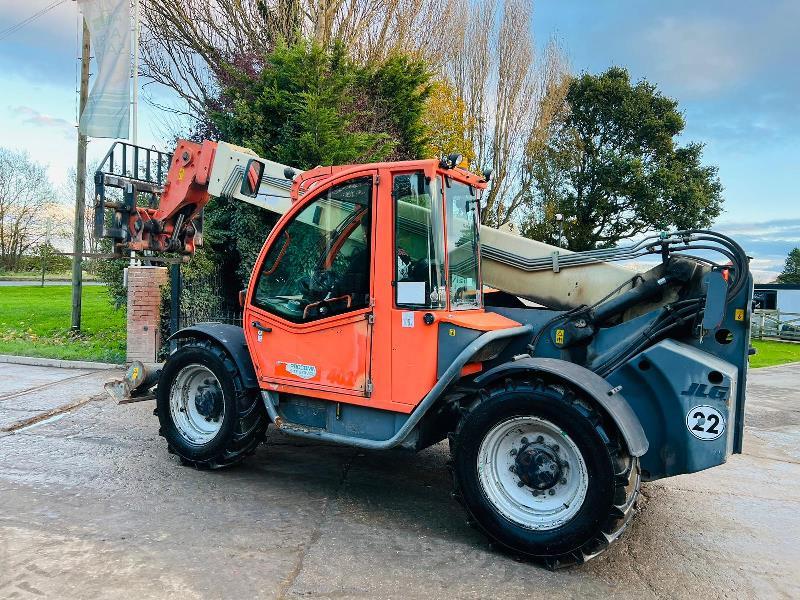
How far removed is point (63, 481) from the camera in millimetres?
4965

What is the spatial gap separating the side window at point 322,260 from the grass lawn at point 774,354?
12973 millimetres

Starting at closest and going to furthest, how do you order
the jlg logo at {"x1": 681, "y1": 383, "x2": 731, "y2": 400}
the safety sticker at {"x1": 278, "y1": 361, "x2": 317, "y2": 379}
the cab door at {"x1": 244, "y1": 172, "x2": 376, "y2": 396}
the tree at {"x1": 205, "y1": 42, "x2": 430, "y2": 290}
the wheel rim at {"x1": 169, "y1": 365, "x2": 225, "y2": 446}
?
the jlg logo at {"x1": 681, "y1": 383, "x2": 731, "y2": 400}
the cab door at {"x1": 244, "y1": 172, "x2": 376, "y2": 396}
the safety sticker at {"x1": 278, "y1": 361, "x2": 317, "y2": 379}
the wheel rim at {"x1": 169, "y1": 365, "x2": 225, "y2": 446}
the tree at {"x1": 205, "y1": 42, "x2": 430, "y2": 290}

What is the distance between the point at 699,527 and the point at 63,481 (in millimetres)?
4975

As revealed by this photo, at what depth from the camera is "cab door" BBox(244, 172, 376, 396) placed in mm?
4508

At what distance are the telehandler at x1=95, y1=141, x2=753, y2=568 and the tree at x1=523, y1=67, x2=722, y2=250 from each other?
23869mm

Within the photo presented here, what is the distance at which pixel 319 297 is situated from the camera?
4762 mm

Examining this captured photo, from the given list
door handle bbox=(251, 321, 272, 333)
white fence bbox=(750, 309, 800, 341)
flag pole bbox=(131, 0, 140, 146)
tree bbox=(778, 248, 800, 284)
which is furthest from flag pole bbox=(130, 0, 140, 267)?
tree bbox=(778, 248, 800, 284)

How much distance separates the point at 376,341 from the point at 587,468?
5.37 ft

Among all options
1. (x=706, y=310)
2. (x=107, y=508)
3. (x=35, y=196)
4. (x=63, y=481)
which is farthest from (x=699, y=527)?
(x=35, y=196)

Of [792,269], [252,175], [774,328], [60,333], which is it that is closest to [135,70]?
[60,333]

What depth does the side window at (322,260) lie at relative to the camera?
4551 millimetres

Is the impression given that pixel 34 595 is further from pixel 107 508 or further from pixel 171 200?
pixel 171 200

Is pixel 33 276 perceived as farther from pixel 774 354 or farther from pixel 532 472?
pixel 532 472

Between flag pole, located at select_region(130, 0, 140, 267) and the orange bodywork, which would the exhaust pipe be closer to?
the orange bodywork
